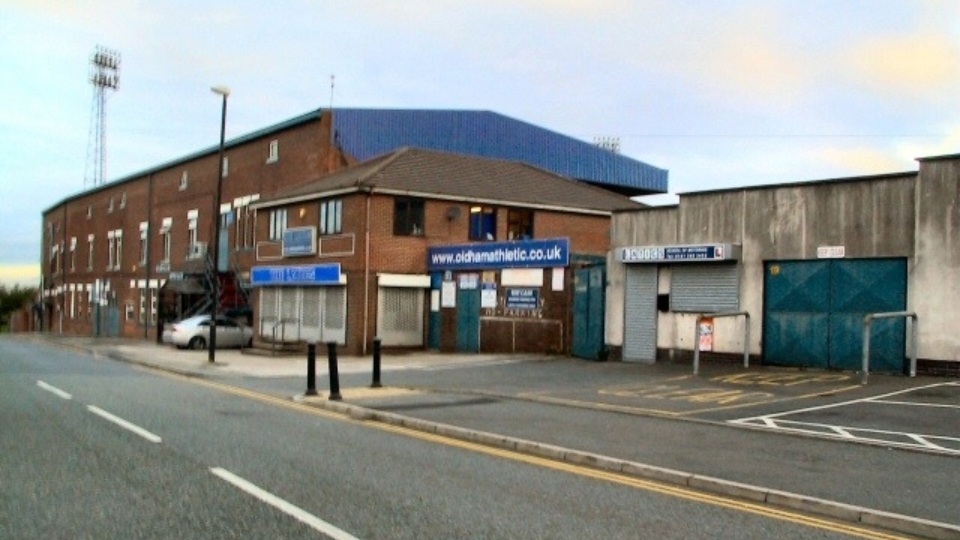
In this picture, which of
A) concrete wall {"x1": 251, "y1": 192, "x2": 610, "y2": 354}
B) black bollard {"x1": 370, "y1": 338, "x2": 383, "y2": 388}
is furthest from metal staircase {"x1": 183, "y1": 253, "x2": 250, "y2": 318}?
black bollard {"x1": 370, "y1": 338, "x2": 383, "y2": 388}

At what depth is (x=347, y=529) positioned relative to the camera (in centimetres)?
666

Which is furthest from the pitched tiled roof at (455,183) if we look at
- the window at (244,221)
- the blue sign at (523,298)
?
the window at (244,221)

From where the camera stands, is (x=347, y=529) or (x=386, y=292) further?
(x=386, y=292)

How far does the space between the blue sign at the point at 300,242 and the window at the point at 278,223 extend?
2.30 ft

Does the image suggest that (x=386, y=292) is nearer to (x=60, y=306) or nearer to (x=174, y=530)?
(x=174, y=530)

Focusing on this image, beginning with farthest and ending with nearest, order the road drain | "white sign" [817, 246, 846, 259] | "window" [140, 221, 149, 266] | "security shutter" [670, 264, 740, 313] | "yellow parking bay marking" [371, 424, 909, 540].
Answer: "window" [140, 221, 149, 266] < "security shutter" [670, 264, 740, 313] < "white sign" [817, 246, 846, 259] < the road drain < "yellow parking bay marking" [371, 424, 909, 540]

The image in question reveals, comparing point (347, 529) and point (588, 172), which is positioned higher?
point (588, 172)

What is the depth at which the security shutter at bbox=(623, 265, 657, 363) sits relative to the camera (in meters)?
23.8

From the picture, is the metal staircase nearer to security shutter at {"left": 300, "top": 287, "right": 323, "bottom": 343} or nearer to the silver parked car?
the silver parked car

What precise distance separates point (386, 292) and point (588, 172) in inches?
926

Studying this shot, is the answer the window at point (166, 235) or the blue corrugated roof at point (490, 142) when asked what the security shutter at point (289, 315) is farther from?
the window at point (166, 235)

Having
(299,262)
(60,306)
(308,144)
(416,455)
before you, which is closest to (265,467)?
(416,455)

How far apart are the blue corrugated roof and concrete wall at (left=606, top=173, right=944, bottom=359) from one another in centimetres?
2105

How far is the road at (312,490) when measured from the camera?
6.79 m
